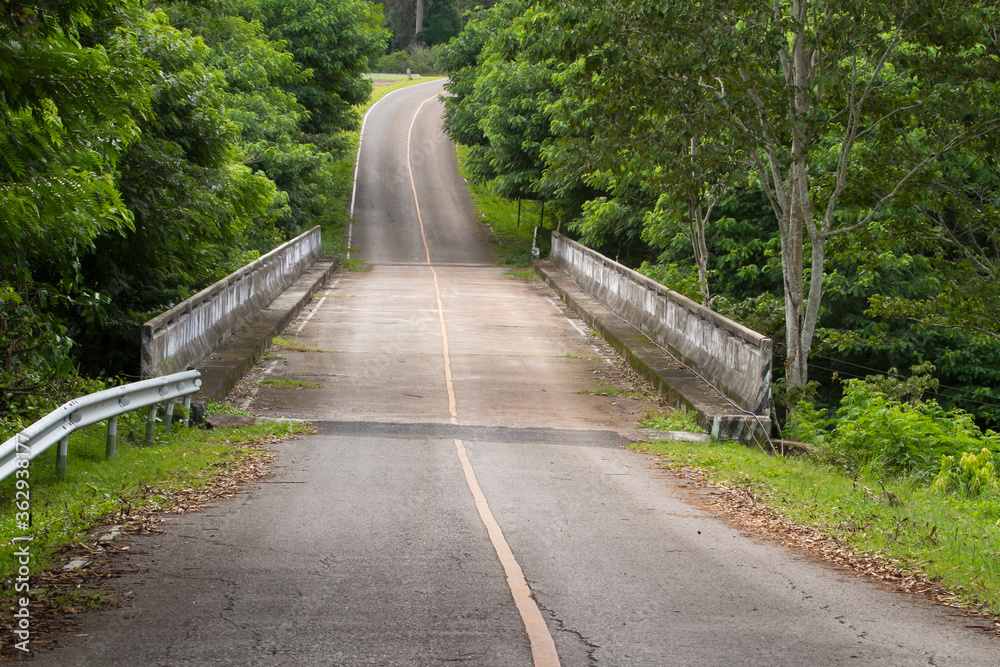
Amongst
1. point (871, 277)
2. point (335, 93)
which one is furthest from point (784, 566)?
point (335, 93)

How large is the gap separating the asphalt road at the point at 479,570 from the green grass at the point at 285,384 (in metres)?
0.68

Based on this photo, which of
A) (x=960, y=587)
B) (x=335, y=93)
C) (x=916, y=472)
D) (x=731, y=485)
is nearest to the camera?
(x=960, y=587)

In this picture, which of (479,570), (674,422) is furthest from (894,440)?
(479,570)

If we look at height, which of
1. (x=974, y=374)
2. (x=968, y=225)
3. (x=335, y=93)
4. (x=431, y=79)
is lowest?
(x=974, y=374)

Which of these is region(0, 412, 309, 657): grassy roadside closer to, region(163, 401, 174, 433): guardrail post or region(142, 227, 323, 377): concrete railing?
region(163, 401, 174, 433): guardrail post

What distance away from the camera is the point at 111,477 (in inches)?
353

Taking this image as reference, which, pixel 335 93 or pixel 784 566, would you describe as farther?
pixel 335 93

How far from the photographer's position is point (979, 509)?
9422 millimetres

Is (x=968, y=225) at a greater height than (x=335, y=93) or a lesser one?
lesser

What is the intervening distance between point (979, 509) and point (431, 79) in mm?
100936

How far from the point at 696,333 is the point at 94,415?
10.4 m

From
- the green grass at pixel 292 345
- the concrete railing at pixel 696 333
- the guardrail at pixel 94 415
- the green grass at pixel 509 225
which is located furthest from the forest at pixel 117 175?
the green grass at pixel 509 225

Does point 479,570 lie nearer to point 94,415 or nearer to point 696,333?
point 94,415

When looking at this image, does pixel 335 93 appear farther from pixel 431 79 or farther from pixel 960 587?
pixel 431 79
